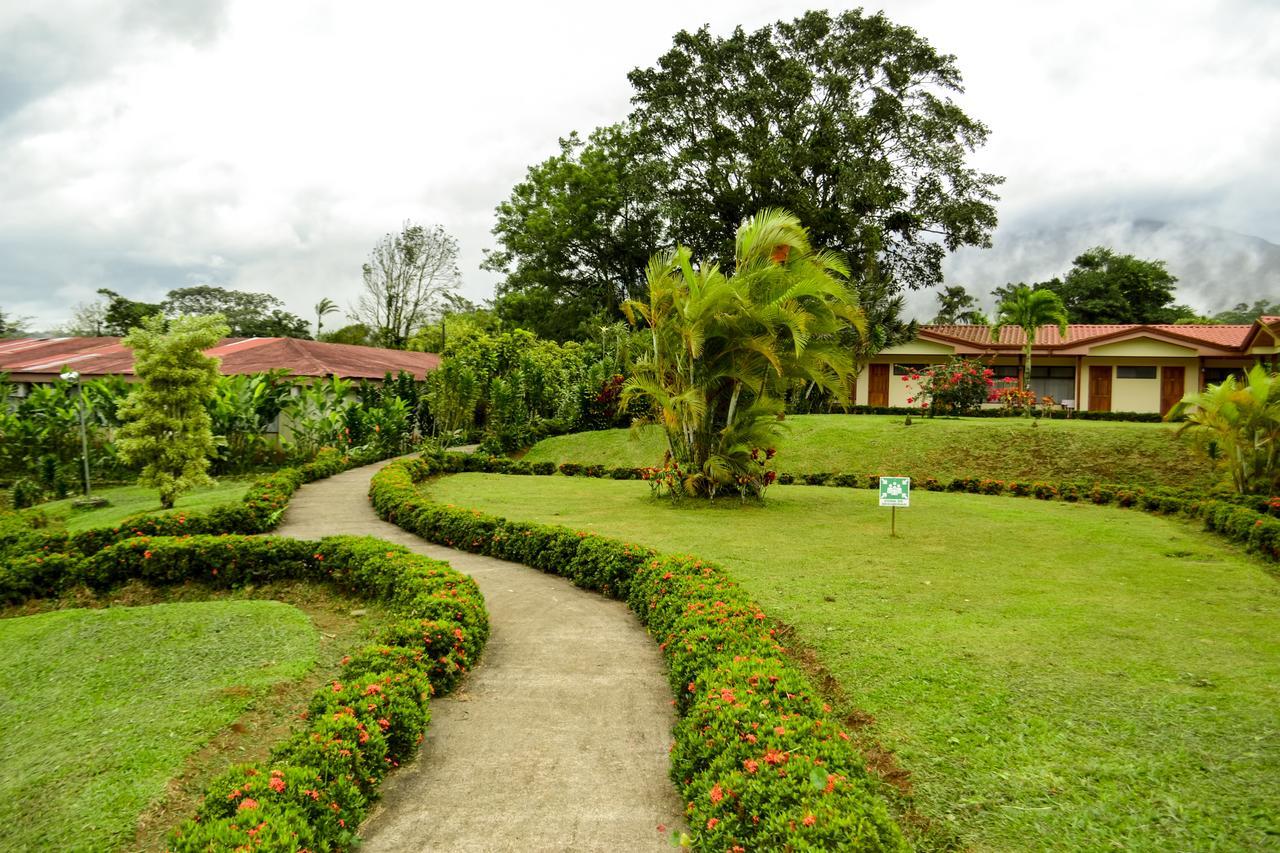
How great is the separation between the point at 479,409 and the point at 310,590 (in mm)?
16624

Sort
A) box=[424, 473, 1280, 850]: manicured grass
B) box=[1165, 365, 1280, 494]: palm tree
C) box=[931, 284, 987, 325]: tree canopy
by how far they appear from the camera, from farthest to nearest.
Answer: box=[931, 284, 987, 325]: tree canopy
box=[1165, 365, 1280, 494]: palm tree
box=[424, 473, 1280, 850]: manicured grass

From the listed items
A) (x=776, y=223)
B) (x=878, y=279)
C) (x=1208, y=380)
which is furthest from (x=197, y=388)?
(x=1208, y=380)

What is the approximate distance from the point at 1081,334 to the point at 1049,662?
30461 mm

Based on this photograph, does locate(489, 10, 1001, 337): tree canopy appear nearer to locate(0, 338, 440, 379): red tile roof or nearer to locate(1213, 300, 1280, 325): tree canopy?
locate(0, 338, 440, 379): red tile roof

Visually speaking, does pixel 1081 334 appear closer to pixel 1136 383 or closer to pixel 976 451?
pixel 1136 383

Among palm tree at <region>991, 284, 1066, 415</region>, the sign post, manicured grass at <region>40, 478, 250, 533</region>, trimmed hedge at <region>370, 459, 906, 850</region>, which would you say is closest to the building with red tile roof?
palm tree at <region>991, 284, 1066, 415</region>

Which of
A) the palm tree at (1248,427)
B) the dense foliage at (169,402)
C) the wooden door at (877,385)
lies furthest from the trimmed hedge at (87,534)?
the wooden door at (877,385)

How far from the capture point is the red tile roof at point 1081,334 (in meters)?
28.3

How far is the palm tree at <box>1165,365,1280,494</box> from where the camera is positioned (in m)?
11.3

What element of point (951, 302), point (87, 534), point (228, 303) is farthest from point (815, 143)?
point (228, 303)

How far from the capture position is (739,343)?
481 inches

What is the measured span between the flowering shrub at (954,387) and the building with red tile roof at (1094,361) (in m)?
2.50

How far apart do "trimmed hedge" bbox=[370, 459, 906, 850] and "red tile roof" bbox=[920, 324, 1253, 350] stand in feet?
88.9

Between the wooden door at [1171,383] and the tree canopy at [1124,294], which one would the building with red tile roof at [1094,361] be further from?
the tree canopy at [1124,294]
